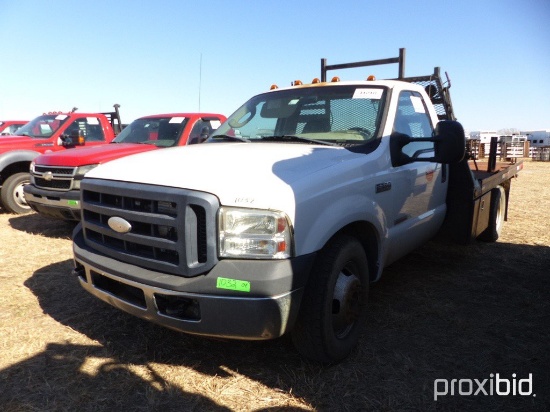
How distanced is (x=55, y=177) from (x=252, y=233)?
475 centimetres

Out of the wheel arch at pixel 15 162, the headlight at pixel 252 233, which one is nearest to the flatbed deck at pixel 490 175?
the headlight at pixel 252 233

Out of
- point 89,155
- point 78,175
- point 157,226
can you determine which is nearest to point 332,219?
point 157,226

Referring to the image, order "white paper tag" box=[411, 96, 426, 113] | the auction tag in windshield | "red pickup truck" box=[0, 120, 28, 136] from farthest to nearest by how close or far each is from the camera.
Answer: "red pickup truck" box=[0, 120, 28, 136] → "white paper tag" box=[411, 96, 426, 113] → the auction tag in windshield

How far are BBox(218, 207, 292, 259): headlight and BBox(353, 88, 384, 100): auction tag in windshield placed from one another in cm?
173

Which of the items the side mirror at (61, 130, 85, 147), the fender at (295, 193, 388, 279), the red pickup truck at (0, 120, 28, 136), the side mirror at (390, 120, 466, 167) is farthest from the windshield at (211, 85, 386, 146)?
the red pickup truck at (0, 120, 28, 136)

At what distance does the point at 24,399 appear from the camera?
2.50m

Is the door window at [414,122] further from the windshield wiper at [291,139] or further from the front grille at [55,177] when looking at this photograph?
the front grille at [55,177]

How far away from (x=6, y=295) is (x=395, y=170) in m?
3.73

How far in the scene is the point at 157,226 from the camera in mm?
2480

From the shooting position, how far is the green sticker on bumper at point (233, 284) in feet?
7.37

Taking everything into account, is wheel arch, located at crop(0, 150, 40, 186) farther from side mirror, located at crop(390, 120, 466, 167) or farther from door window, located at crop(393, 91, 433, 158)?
side mirror, located at crop(390, 120, 466, 167)

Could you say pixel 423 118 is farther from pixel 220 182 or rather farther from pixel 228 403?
pixel 228 403

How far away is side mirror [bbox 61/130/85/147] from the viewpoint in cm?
743

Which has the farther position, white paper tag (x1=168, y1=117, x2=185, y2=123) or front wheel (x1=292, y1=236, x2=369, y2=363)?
white paper tag (x1=168, y1=117, x2=185, y2=123)
